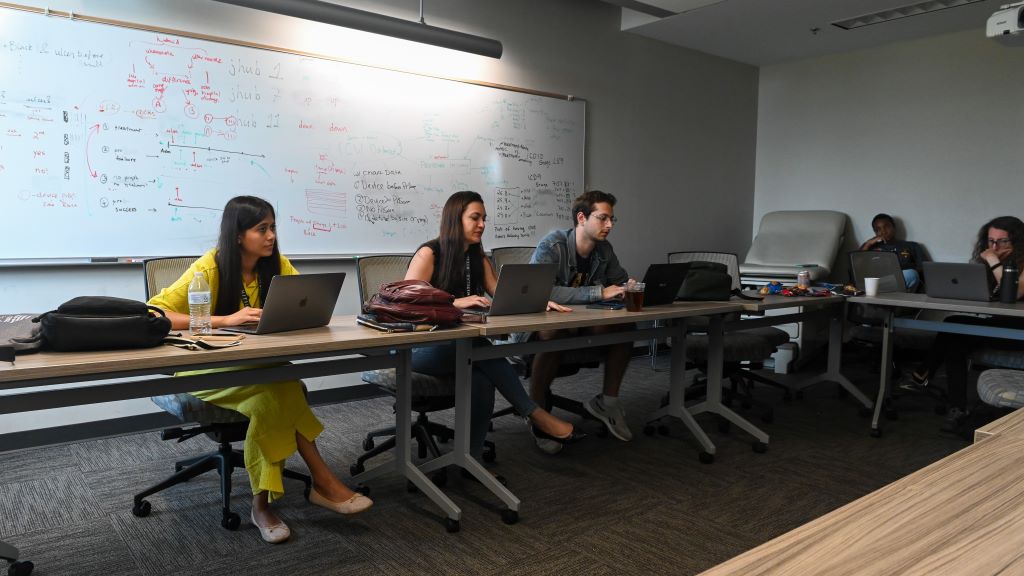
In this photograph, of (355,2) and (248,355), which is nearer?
(248,355)

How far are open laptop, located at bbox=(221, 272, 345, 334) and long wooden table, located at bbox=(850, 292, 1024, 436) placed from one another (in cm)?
280

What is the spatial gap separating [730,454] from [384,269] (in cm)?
181

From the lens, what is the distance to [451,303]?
8.20 feet

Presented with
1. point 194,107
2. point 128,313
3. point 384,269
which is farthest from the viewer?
point 194,107

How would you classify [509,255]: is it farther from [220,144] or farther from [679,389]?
[220,144]

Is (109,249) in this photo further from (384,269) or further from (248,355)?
(248,355)

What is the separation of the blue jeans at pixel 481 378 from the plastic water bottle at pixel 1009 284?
2.40m

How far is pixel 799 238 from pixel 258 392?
5114 millimetres

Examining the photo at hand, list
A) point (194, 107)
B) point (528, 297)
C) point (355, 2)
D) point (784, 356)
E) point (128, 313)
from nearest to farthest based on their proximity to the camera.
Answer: point (128, 313)
point (528, 297)
point (194, 107)
point (355, 2)
point (784, 356)

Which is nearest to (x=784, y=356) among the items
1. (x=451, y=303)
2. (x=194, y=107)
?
(x=451, y=303)

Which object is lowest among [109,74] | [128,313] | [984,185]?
[128,313]

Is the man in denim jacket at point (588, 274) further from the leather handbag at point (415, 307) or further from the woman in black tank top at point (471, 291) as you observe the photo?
the leather handbag at point (415, 307)

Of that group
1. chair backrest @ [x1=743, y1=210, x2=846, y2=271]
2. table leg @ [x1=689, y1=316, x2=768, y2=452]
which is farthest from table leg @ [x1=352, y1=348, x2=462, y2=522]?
chair backrest @ [x1=743, y1=210, x2=846, y2=271]

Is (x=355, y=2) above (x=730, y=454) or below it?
above
